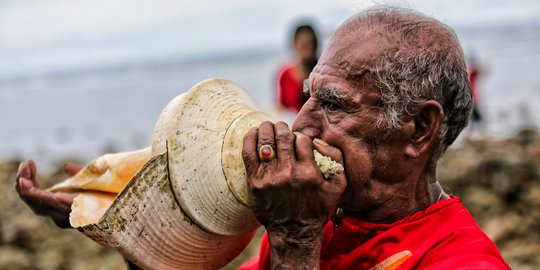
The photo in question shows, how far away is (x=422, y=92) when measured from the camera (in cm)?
262

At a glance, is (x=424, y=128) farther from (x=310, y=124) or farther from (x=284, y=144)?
(x=284, y=144)

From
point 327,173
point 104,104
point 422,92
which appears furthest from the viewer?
point 104,104

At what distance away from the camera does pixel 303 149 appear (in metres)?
2.38

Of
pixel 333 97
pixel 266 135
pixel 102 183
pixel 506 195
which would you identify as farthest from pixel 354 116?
pixel 506 195

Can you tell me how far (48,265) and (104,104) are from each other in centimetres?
2796

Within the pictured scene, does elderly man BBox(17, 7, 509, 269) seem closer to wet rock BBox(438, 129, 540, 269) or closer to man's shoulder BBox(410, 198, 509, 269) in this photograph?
man's shoulder BBox(410, 198, 509, 269)

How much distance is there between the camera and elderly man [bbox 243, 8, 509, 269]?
8.01 ft

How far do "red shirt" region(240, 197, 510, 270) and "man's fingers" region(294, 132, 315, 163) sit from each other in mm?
479

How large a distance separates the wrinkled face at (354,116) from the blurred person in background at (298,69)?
5249 mm

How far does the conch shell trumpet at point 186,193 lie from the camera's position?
8.16 ft

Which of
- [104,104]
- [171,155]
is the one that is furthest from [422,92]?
[104,104]

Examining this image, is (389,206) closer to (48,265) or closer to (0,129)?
(48,265)

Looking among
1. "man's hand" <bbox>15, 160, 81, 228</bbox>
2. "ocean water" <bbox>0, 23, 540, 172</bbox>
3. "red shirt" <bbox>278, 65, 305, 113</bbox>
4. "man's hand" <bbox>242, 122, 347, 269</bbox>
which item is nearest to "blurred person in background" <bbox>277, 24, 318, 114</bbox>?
"red shirt" <bbox>278, 65, 305, 113</bbox>

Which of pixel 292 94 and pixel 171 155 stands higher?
pixel 171 155
